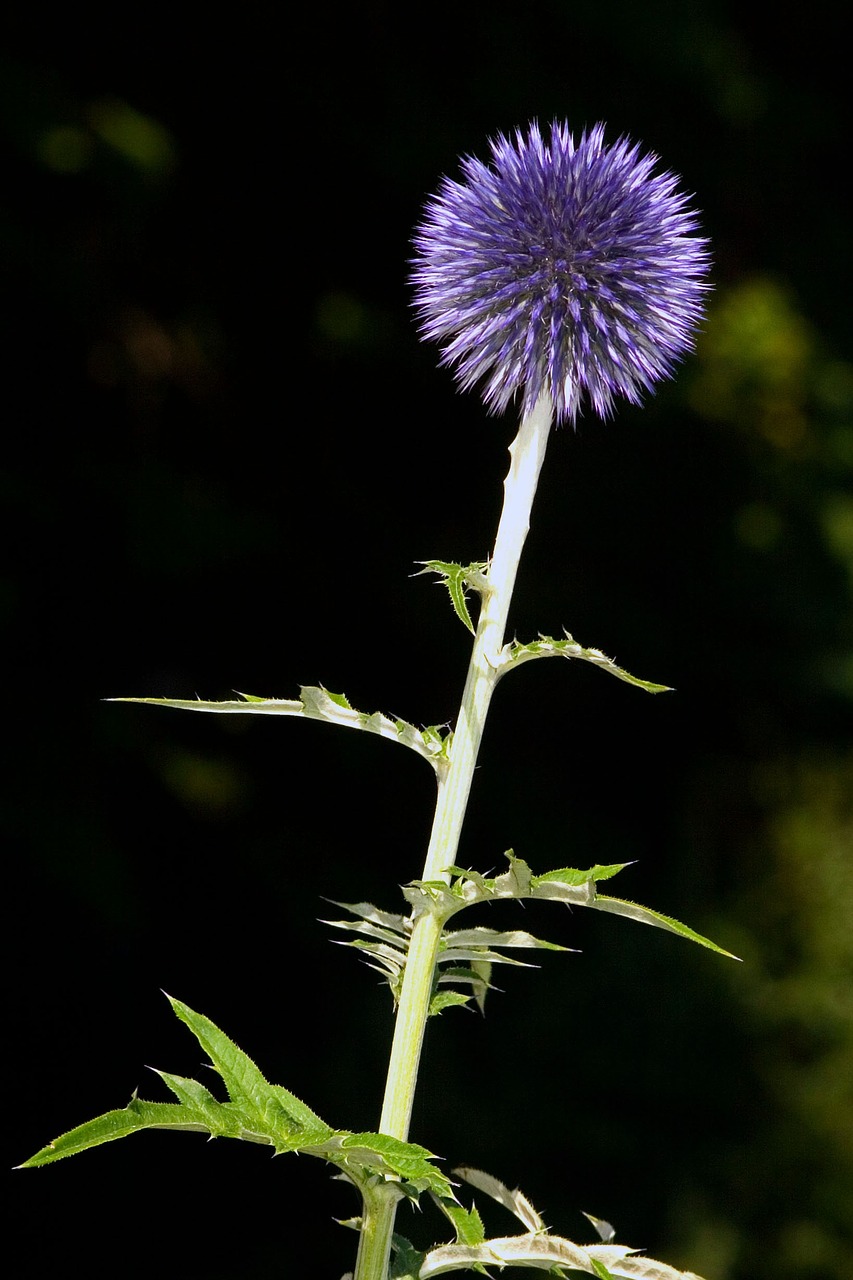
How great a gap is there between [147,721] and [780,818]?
355cm

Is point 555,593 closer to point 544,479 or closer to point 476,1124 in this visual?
→ point 544,479

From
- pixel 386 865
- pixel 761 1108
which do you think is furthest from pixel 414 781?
pixel 761 1108

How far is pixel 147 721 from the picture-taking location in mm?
5012

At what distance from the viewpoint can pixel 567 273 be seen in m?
1.31

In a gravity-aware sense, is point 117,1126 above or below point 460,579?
below

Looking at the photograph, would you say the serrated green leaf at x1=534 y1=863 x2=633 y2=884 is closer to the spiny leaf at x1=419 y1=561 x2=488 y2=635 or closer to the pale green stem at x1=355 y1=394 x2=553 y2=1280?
the pale green stem at x1=355 y1=394 x2=553 y2=1280

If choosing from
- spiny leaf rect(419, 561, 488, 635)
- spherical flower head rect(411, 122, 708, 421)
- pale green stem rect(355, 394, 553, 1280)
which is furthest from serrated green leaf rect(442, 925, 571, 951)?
spherical flower head rect(411, 122, 708, 421)

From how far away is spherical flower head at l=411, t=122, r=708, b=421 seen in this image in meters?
1.29

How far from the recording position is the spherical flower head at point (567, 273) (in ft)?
4.24

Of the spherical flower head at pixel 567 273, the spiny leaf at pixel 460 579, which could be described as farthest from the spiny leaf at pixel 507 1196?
the spherical flower head at pixel 567 273

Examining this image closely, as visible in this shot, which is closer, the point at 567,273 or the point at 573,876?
the point at 573,876

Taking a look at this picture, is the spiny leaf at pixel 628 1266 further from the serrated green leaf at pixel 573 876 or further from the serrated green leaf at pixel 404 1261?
the serrated green leaf at pixel 573 876

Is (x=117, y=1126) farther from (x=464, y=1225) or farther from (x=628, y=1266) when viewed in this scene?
(x=628, y=1266)

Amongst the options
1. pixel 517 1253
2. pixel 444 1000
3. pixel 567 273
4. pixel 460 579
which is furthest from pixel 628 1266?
pixel 567 273
